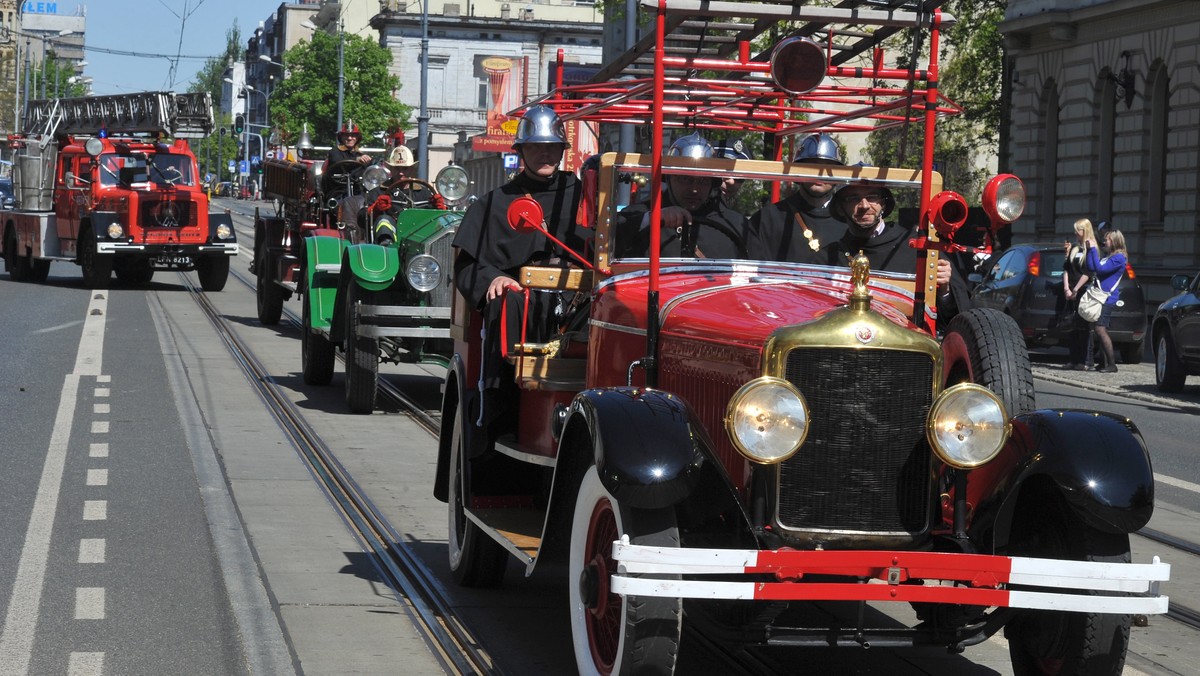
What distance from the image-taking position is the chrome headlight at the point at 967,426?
496 cm

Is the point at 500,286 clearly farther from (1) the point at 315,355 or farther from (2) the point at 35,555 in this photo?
(1) the point at 315,355

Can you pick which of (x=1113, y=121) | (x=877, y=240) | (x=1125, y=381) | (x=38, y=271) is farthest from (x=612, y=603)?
(x=1113, y=121)

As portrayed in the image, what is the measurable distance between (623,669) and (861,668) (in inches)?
58.4

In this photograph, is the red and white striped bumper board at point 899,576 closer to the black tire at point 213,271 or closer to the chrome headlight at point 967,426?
the chrome headlight at point 967,426

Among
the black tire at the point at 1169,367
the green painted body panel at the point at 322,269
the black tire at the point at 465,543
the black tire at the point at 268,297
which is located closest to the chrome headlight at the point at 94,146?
the black tire at the point at 268,297

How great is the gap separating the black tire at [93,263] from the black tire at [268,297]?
22.9ft

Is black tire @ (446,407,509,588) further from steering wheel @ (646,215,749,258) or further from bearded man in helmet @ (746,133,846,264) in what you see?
bearded man in helmet @ (746,133,846,264)

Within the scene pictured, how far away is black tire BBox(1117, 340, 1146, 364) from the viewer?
22.2 metres

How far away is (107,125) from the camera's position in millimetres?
31406

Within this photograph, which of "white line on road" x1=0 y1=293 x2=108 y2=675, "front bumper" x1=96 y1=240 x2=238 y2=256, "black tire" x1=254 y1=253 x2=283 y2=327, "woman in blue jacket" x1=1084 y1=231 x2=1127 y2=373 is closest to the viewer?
"white line on road" x1=0 y1=293 x2=108 y2=675

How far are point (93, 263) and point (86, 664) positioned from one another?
23.3 m

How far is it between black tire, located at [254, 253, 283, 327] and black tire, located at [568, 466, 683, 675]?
629 inches

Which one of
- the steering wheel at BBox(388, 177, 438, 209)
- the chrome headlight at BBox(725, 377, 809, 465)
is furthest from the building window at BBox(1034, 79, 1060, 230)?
the chrome headlight at BBox(725, 377, 809, 465)

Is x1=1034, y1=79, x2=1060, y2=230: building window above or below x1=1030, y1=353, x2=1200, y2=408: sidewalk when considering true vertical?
above
